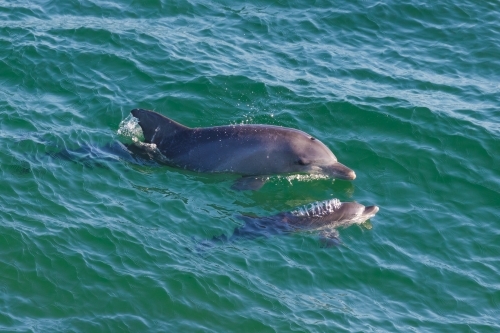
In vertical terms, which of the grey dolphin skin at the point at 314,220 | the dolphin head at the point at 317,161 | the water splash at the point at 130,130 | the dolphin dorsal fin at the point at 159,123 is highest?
the dolphin dorsal fin at the point at 159,123

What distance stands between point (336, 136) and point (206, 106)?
340cm

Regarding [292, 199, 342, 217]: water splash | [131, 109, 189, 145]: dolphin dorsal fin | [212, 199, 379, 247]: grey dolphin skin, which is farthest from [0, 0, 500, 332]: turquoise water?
→ [131, 109, 189, 145]: dolphin dorsal fin

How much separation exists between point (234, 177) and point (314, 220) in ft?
7.64

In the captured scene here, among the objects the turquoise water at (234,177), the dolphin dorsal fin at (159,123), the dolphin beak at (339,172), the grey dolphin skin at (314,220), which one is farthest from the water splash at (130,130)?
the dolphin beak at (339,172)

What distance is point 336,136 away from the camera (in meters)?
21.3

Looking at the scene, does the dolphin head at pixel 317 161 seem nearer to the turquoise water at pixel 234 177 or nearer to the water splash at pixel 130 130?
the turquoise water at pixel 234 177

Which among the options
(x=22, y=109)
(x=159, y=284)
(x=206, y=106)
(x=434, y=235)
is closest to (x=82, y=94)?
(x=22, y=109)

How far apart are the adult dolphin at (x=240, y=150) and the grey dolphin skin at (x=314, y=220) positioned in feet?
4.19

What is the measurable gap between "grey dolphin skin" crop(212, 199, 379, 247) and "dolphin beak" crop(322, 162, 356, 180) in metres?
1.03

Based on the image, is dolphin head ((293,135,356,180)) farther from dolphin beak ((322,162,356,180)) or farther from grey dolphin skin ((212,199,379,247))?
grey dolphin skin ((212,199,379,247))

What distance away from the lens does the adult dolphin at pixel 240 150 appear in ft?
62.6

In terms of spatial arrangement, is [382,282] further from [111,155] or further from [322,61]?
[322,61]

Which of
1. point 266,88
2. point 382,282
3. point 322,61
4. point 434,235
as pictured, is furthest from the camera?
point 322,61

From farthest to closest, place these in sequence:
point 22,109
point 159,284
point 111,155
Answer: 1. point 22,109
2. point 111,155
3. point 159,284
